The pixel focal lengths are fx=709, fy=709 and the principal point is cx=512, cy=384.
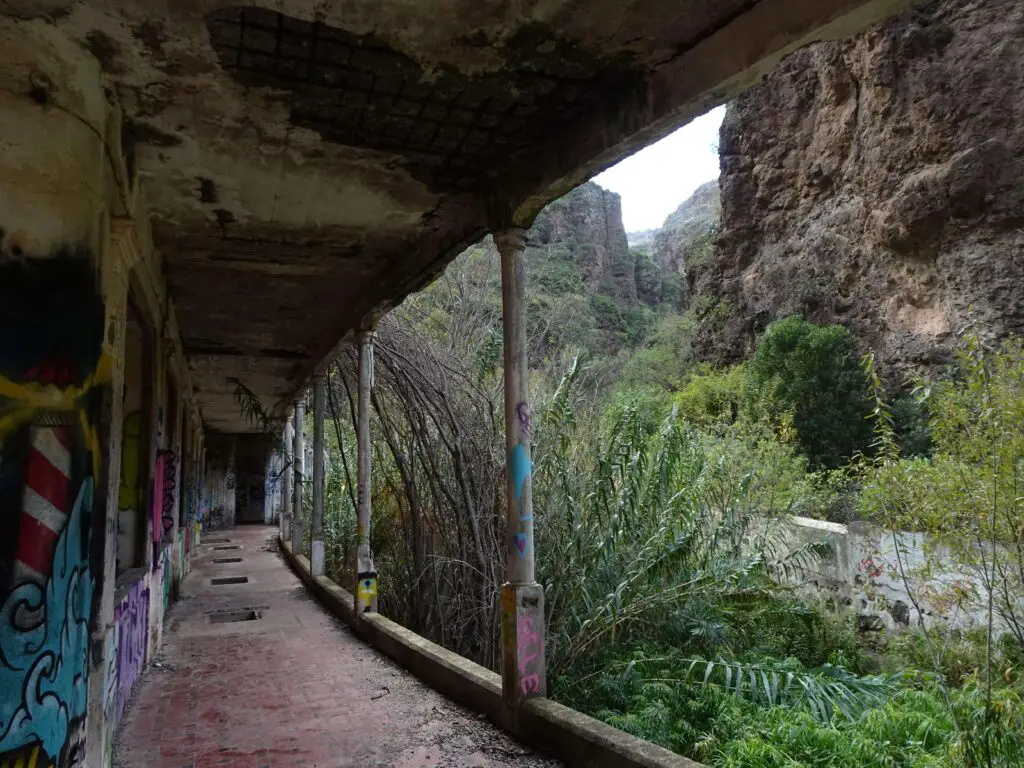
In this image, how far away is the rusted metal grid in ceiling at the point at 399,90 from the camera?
3059 mm

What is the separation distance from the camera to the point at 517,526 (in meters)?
4.47

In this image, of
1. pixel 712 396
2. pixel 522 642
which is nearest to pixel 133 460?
pixel 522 642

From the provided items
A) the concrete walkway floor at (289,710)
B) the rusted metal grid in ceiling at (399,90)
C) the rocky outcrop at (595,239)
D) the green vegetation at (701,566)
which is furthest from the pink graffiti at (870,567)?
the rocky outcrop at (595,239)

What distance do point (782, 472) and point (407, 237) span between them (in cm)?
1004

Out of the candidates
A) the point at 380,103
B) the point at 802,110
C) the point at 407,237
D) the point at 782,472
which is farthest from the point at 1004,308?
the point at 380,103

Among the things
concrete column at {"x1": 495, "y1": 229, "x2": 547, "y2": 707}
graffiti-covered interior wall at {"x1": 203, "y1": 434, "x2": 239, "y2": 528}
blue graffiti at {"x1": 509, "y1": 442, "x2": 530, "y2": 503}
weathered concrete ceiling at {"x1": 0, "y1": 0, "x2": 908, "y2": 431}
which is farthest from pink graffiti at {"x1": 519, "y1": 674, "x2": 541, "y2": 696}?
graffiti-covered interior wall at {"x1": 203, "y1": 434, "x2": 239, "y2": 528}

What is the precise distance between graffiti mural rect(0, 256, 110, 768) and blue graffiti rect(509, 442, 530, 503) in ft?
7.65

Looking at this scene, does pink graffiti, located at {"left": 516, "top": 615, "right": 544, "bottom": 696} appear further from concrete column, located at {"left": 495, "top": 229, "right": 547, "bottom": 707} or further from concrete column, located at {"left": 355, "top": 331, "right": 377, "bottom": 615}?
concrete column, located at {"left": 355, "top": 331, "right": 377, "bottom": 615}

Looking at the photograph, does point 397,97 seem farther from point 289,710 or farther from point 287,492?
point 287,492

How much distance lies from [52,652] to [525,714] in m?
2.55

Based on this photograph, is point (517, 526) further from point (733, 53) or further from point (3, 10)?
point (3, 10)

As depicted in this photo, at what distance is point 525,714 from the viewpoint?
14.0ft

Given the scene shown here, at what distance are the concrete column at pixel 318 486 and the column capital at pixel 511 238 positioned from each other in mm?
6631

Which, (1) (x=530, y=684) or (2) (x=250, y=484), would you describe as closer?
(1) (x=530, y=684)
